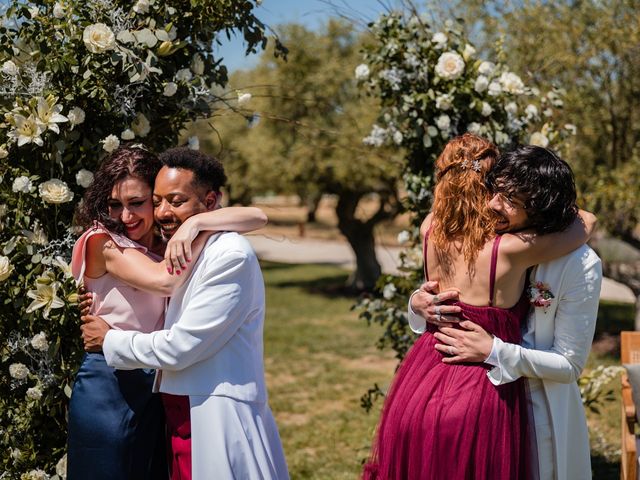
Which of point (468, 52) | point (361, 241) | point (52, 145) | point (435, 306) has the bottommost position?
point (361, 241)

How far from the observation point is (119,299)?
9.46 feet

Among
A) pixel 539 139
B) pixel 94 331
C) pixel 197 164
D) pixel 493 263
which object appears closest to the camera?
pixel 493 263

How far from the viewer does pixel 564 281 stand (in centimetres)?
265

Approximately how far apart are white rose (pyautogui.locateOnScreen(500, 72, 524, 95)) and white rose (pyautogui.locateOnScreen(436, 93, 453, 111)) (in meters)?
0.34

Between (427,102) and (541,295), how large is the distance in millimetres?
2131

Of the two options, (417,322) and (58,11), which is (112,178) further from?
(417,322)

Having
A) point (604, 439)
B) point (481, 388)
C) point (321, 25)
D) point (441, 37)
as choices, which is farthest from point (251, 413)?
point (321, 25)

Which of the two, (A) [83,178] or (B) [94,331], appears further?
(A) [83,178]

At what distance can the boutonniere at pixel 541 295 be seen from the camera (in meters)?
2.66

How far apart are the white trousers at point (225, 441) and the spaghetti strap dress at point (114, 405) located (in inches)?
14.3

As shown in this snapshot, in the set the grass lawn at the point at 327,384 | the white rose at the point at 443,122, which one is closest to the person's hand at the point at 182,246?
the white rose at the point at 443,122

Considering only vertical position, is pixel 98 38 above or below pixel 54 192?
above

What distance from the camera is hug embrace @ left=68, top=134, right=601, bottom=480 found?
102 inches

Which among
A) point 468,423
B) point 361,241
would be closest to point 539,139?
point 468,423
